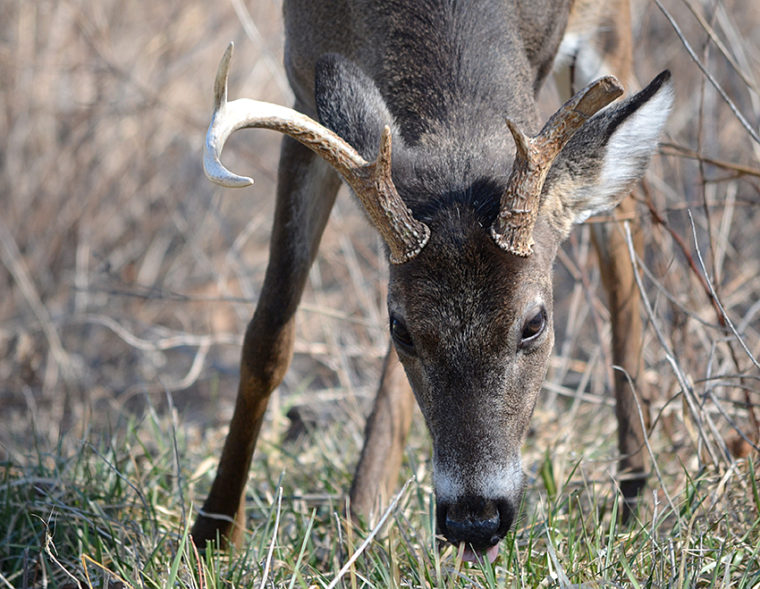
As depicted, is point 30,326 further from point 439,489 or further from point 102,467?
point 439,489

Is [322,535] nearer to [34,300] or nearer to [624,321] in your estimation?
[624,321]

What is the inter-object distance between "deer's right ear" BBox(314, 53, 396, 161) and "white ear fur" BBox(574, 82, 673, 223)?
76 cm

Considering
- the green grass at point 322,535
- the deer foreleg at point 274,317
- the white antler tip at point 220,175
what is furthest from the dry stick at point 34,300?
the white antler tip at point 220,175

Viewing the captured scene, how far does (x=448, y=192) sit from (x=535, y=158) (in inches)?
14.4

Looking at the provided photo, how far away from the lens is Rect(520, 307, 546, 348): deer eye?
3.31 m

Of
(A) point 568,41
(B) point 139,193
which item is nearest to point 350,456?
(A) point 568,41

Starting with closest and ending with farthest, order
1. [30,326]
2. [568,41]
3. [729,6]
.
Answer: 1. [568,41]
2. [30,326]
3. [729,6]

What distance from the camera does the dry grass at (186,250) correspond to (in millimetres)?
5602

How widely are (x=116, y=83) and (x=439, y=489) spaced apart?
5.61 m

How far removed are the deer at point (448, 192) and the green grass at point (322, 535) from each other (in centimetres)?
18

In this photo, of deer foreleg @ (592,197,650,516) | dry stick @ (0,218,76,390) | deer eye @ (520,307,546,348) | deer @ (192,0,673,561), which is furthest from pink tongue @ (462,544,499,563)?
dry stick @ (0,218,76,390)

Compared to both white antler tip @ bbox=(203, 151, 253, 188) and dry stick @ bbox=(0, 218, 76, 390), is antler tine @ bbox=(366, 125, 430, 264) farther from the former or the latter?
dry stick @ bbox=(0, 218, 76, 390)

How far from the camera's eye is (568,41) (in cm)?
502

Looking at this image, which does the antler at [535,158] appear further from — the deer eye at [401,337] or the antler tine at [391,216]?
the deer eye at [401,337]
